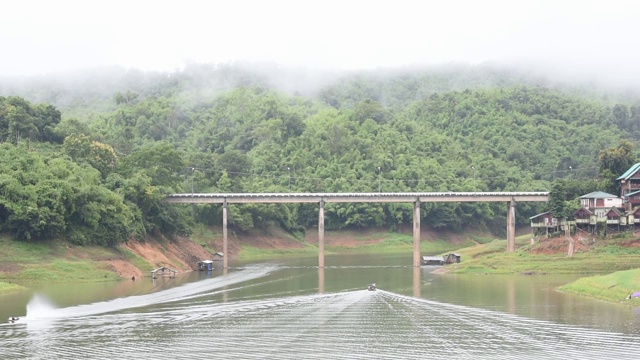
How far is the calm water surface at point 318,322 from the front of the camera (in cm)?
5278

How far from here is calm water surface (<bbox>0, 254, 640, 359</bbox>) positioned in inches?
2078

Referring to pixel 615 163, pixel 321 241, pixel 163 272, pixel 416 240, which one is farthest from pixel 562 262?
pixel 163 272

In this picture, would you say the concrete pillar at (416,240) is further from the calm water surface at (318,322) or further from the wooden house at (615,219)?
the calm water surface at (318,322)

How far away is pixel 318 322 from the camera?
65.3 m

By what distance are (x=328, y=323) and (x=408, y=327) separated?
569 cm

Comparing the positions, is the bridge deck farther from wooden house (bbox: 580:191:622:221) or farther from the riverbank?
wooden house (bbox: 580:191:622:221)

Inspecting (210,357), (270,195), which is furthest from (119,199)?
(210,357)

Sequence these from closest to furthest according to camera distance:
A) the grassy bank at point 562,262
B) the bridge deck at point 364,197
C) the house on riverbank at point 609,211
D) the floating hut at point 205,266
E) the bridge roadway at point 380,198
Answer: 1. the grassy bank at point 562,262
2. the house on riverbank at point 609,211
3. the floating hut at point 205,266
4. the bridge roadway at point 380,198
5. the bridge deck at point 364,197

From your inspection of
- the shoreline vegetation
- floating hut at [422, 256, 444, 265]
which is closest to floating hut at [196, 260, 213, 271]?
the shoreline vegetation

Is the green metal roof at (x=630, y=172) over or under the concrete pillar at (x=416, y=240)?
over

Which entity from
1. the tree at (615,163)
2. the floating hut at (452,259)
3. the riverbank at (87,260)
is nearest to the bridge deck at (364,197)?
the riverbank at (87,260)

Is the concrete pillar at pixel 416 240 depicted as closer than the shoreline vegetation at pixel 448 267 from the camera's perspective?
No

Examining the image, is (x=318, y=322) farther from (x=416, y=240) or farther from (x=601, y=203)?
(x=416, y=240)

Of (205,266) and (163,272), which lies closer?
(163,272)
